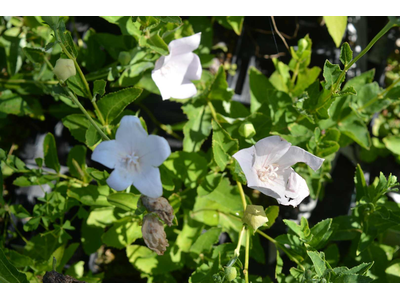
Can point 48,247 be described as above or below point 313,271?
below

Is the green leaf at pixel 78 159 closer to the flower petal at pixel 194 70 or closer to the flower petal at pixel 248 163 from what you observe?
the flower petal at pixel 194 70

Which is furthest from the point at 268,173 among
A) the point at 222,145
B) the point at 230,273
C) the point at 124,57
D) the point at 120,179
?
the point at 124,57

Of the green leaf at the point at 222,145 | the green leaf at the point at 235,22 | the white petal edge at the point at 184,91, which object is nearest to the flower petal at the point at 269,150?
the green leaf at the point at 222,145

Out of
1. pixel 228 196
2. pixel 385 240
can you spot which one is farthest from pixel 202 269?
pixel 385 240

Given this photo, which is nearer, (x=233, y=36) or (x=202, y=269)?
(x=202, y=269)

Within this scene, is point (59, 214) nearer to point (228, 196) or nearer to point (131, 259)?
point (131, 259)

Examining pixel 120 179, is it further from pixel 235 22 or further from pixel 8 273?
pixel 235 22
